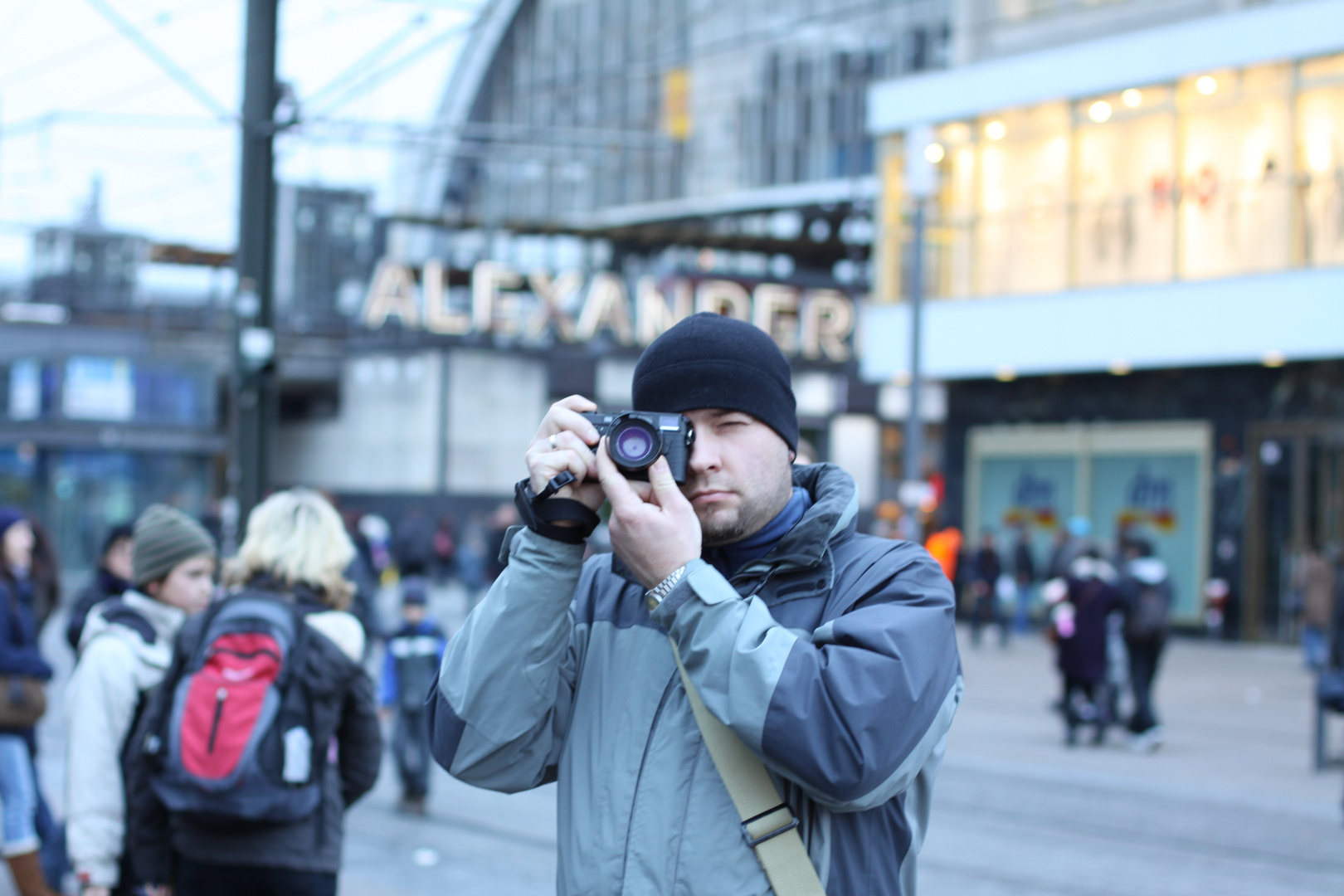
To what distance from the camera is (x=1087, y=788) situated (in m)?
10.5

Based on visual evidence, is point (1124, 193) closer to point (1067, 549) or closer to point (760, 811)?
point (1067, 549)

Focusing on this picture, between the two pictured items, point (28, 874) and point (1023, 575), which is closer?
point (28, 874)

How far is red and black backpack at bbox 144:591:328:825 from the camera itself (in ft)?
11.6

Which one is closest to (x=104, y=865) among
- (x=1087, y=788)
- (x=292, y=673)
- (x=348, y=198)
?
(x=292, y=673)

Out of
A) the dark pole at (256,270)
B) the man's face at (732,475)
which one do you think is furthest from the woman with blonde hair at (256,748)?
the dark pole at (256,270)

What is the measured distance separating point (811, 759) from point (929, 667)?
227 mm

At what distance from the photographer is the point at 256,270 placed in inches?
335

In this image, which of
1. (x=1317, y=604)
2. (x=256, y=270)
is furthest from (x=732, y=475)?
(x=1317, y=604)

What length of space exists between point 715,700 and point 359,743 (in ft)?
6.91

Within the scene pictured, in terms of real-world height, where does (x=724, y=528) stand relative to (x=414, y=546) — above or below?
above

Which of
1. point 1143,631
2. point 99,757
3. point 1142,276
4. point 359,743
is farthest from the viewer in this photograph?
point 1142,276

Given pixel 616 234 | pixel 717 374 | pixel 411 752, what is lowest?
pixel 411 752

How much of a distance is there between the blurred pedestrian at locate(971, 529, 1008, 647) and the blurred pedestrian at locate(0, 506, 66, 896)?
1751 centimetres

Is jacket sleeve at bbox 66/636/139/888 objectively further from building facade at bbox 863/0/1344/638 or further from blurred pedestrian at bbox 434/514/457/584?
blurred pedestrian at bbox 434/514/457/584
